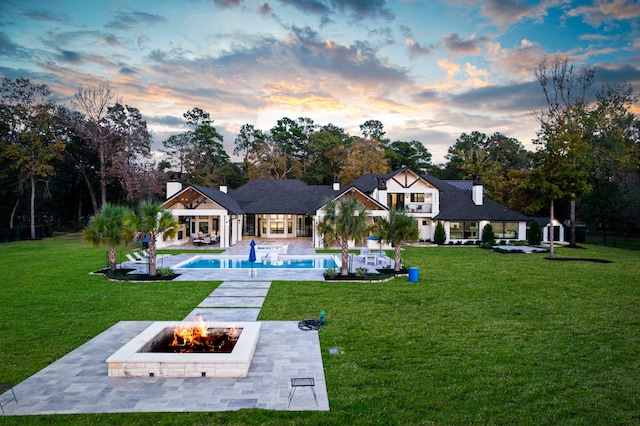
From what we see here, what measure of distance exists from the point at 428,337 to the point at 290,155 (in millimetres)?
51814

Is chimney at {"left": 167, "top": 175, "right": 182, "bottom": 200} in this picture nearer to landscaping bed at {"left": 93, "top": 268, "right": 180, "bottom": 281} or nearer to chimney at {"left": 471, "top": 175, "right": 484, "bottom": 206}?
landscaping bed at {"left": 93, "top": 268, "right": 180, "bottom": 281}

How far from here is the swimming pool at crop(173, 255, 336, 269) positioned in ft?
64.6

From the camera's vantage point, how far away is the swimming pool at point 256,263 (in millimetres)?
19675

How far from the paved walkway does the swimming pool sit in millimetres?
11341

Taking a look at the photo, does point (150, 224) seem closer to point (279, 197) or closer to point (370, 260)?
point (370, 260)

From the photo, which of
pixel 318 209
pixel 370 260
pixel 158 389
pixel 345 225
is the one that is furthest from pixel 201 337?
pixel 318 209

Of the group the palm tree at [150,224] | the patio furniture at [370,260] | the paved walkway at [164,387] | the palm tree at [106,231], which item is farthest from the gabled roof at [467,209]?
the paved walkway at [164,387]

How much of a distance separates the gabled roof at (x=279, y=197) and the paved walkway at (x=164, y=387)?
2565 cm

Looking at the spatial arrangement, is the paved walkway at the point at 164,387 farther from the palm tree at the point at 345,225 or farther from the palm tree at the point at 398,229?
the palm tree at the point at 398,229

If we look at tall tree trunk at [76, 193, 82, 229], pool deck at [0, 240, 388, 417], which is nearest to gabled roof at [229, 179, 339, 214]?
tall tree trunk at [76, 193, 82, 229]

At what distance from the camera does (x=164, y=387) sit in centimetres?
606

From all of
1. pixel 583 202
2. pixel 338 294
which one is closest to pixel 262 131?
pixel 583 202

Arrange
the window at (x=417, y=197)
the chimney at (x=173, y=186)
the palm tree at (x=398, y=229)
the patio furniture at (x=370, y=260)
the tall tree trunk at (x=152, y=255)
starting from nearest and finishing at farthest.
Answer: the tall tree trunk at (x=152, y=255) → the palm tree at (x=398, y=229) → the patio furniture at (x=370, y=260) → the chimney at (x=173, y=186) → the window at (x=417, y=197)

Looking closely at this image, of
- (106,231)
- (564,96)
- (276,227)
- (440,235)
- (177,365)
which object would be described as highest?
(564,96)
